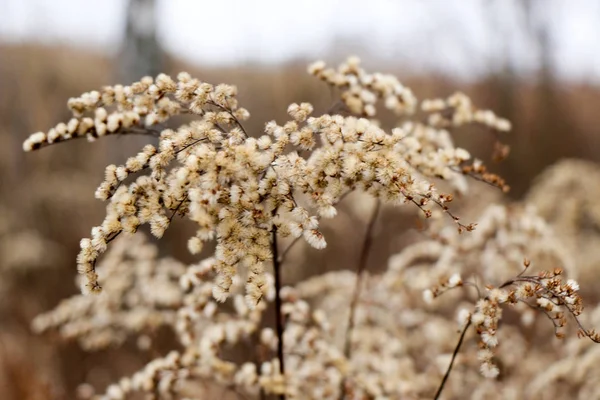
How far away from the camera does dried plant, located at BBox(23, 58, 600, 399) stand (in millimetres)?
1238

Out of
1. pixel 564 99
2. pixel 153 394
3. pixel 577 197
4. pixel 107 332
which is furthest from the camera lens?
pixel 564 99

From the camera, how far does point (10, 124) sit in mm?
7754

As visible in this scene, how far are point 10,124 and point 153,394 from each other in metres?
7.12

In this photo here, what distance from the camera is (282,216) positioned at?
4.23ft

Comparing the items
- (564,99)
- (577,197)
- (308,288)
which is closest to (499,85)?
(564,99)

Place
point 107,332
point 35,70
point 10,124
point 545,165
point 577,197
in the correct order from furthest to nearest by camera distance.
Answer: point 545,165 < point 35,70 < point 10,124 < point 577,197 < point 107,332

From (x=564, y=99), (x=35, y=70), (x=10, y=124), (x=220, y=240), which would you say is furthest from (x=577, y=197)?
(x=564, y=99)

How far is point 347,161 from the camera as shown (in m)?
1.25

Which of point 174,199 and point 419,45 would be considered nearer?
point 174,199

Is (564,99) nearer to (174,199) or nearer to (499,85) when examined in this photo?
(499,85)

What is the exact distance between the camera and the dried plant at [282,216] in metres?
1.24

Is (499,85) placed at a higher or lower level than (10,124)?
higher

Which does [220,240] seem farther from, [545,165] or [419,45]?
[419,45]

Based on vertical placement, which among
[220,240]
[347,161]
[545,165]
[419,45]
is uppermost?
[419,45]
